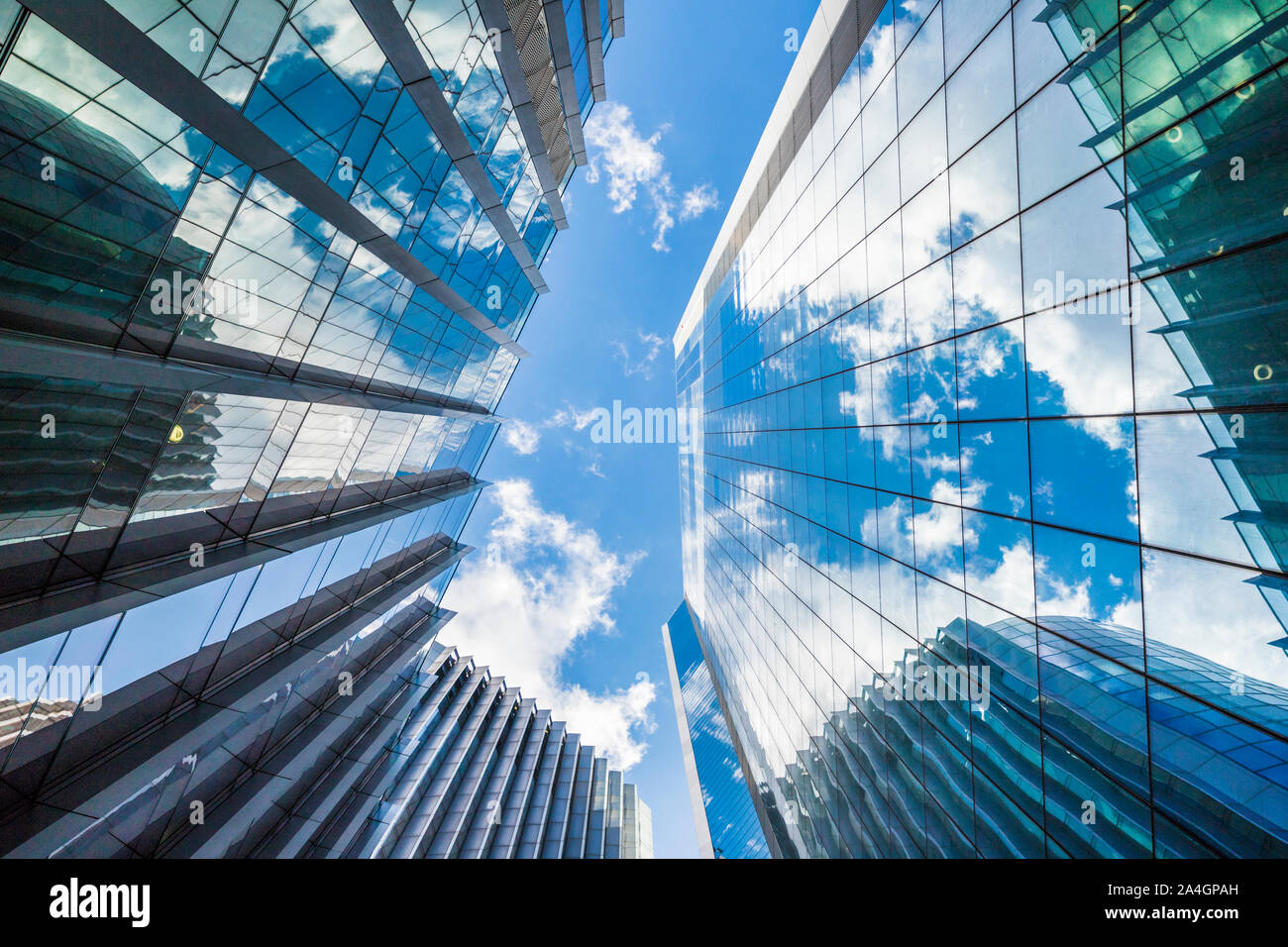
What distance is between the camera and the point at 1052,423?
26.3 feet

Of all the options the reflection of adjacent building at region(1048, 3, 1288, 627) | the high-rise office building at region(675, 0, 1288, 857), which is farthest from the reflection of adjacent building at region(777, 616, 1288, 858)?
the reflection of adjacent building at region(1048, 3, 1288, 627)

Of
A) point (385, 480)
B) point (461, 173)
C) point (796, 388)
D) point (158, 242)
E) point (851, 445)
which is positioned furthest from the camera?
point (385, 480)

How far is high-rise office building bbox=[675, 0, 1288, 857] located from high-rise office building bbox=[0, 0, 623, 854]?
12641mm

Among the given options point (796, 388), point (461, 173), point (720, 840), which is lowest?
point (720, 840)

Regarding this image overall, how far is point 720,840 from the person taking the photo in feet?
148

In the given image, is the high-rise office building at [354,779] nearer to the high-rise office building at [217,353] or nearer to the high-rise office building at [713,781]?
the high-rise office building at [217,353]

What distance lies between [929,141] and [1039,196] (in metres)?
4.16

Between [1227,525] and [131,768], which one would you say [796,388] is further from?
[131,768]

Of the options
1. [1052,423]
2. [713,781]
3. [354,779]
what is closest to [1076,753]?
[1052,423]

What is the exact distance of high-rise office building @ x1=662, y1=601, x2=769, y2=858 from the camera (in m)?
44.2

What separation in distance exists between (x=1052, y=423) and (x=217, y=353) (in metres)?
18.4

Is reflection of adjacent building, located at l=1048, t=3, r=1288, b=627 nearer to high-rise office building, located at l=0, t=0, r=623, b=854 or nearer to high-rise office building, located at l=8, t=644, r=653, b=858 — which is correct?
high-rise office building, located at l=0, t=0, r=623, b=854

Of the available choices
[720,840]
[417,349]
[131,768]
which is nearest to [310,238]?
[417,349]

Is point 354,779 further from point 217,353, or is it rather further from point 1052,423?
point 1052,423
